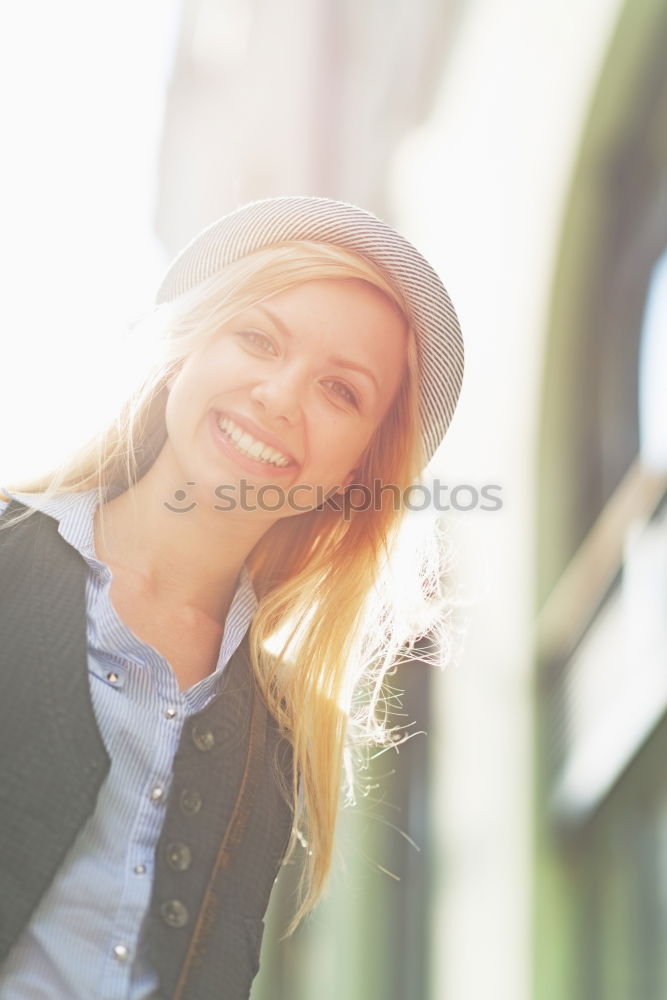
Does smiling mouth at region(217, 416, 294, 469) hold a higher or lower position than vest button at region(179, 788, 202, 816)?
higher

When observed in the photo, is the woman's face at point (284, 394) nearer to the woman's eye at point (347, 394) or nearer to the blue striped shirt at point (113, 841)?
the woman's eye at point (347, 394)

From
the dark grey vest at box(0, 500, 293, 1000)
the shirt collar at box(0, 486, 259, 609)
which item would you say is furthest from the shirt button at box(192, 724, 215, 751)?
the shirt collar at box(0, 486, 259, 609)

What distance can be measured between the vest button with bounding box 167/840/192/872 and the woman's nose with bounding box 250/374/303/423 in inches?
12.2

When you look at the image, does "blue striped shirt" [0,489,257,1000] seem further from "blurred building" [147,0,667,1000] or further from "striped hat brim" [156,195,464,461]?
"blurred building" [147,0,667,1000]

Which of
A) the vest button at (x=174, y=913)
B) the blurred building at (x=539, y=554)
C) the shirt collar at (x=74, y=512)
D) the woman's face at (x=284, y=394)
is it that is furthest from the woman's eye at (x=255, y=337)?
the blurred building at (x=539, y=554)

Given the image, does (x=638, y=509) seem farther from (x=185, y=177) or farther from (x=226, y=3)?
(x=226, y=3)

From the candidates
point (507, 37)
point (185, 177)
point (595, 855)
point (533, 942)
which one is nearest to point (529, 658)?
point (595, 855)

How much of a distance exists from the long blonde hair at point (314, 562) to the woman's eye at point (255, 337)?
2 cm

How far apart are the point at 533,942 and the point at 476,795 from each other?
26 cm

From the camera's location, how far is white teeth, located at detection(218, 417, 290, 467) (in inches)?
27.9

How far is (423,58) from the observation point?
197cm

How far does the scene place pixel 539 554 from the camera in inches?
70.1

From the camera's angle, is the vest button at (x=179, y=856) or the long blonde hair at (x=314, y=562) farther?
the long blonde hair at (x=314, y=562)

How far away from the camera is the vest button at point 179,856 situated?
1.98 feet
